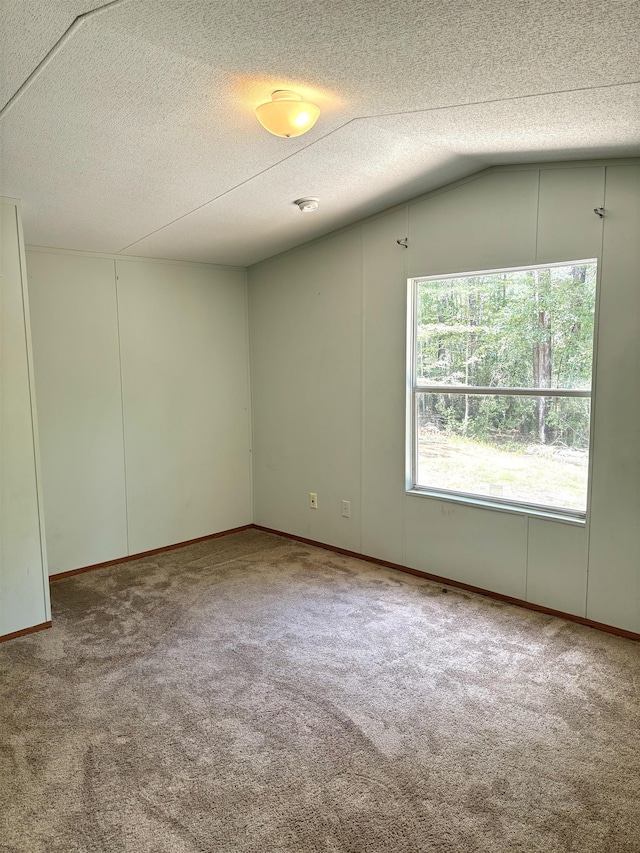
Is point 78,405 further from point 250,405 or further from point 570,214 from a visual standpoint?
point 570,214

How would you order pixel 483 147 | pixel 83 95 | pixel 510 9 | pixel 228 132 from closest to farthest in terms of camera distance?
pixel 510 9
pixel 83 95
pixel 228 132
pixel 483 147

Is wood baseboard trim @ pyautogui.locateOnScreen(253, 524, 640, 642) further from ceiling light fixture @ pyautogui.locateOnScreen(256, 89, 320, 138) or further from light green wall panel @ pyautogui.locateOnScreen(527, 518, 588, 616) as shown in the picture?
ceiling light fixture @ pyautogui.locateOnScreen(256, 89, 320, 138)

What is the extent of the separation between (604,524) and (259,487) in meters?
2.93

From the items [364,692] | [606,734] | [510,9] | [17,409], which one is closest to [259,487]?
[17,409]

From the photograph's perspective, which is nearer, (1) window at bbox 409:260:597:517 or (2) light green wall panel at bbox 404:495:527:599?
(1) window at bbox 409:260:597:517

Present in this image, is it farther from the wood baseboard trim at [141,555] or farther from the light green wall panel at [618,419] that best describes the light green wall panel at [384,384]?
the wood baseboard trim at [141,555]

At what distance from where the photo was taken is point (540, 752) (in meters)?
2.12

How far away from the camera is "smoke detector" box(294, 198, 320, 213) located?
11.0 feet

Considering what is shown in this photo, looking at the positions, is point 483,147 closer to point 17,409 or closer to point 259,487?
point 17,409

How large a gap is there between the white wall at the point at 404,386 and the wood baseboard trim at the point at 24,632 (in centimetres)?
209

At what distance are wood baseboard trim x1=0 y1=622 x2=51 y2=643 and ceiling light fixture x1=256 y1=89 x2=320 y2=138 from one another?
2.91 metres

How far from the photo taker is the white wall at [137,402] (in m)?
3.88

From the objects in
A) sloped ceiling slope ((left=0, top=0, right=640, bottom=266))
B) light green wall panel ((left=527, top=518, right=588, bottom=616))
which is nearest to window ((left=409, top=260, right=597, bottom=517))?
light green wall panel ((left=527, top=518, right=588, bottom=616))

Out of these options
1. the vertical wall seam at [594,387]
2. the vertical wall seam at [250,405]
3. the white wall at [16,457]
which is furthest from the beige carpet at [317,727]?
the vertical wall seam at [250,405]
